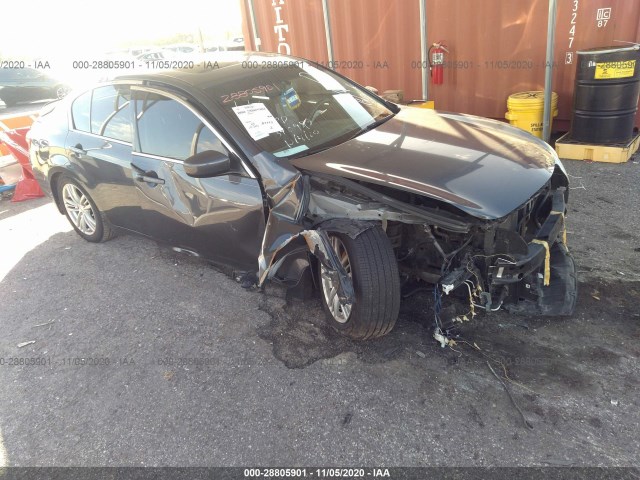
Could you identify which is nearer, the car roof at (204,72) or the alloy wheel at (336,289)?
the alloy wheel at (336,289)

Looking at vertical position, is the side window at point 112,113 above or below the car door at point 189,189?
above

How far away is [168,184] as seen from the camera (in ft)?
10.9

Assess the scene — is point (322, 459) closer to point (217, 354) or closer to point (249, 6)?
point (217, 354)

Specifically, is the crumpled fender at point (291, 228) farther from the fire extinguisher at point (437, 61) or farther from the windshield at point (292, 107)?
the fire extinguisher at point (437, 61)

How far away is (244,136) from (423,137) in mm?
1168

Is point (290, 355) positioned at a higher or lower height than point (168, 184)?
lower

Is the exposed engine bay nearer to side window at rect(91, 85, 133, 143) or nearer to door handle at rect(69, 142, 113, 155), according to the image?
side window at rect(91, 85, 133, 143)

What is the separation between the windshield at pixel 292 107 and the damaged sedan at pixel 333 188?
1 centimetres

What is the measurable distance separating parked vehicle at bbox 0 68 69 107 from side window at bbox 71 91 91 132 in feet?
40.6

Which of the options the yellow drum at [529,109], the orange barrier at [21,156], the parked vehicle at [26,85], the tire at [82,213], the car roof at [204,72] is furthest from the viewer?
the parked vehicle at [26,85]

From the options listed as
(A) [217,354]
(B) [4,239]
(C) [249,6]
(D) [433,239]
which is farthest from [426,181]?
(C) [249,6]

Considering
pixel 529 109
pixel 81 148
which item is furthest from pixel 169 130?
pixel 529 109

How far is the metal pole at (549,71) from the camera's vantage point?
17.3 ft

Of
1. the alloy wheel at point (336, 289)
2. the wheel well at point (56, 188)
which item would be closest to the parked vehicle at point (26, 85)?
the wheel well at point (56, 188)
